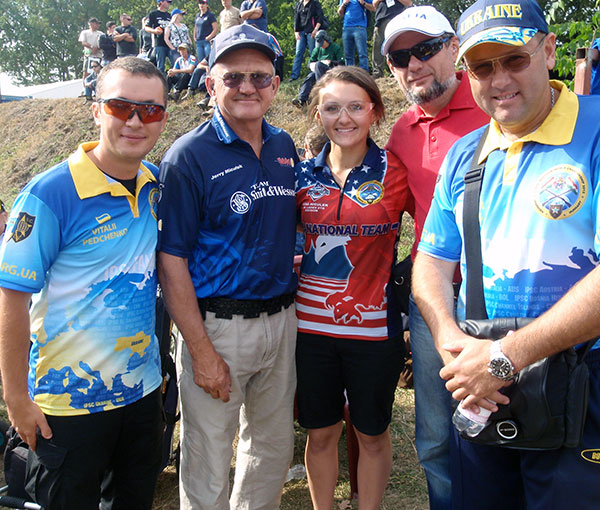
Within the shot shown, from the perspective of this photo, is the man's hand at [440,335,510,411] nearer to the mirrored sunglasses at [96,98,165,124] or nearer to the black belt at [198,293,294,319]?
the black belt at [198,293,294,319]

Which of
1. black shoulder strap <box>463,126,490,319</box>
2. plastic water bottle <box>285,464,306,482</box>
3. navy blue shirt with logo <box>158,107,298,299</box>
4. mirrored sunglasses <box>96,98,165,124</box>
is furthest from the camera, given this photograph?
plastic water bottle <box>285,464,306,482</box>

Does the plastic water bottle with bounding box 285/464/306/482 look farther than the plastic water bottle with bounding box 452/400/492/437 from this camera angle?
Yes

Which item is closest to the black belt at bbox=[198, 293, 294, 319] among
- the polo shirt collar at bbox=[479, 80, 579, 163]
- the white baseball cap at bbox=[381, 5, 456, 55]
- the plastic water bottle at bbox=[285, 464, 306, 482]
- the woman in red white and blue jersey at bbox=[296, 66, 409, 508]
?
the woman in red white and blue jersey at bbox=[296, 66, 409, 508]

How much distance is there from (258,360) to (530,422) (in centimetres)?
138

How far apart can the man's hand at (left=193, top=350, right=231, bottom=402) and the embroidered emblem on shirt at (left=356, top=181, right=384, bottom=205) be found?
109cm

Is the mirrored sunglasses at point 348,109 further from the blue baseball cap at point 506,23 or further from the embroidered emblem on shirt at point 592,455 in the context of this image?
the embroidered emblem on shirt at point 592,455

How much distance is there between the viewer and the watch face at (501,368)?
1773 millimetres

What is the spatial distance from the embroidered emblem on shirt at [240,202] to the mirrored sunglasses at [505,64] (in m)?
1.17

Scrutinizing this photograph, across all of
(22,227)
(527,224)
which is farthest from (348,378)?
(22,227)

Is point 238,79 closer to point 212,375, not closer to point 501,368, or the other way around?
point 212,375

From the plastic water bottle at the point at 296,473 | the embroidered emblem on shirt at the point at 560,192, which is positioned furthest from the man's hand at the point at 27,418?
the embroidered emblem on shirt at the point at 560,192

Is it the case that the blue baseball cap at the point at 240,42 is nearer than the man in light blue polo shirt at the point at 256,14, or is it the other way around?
the blue baseball cap at the point at 240,42

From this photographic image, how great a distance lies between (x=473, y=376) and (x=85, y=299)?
62.2 inches

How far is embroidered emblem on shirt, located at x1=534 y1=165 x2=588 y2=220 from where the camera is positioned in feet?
5.80
